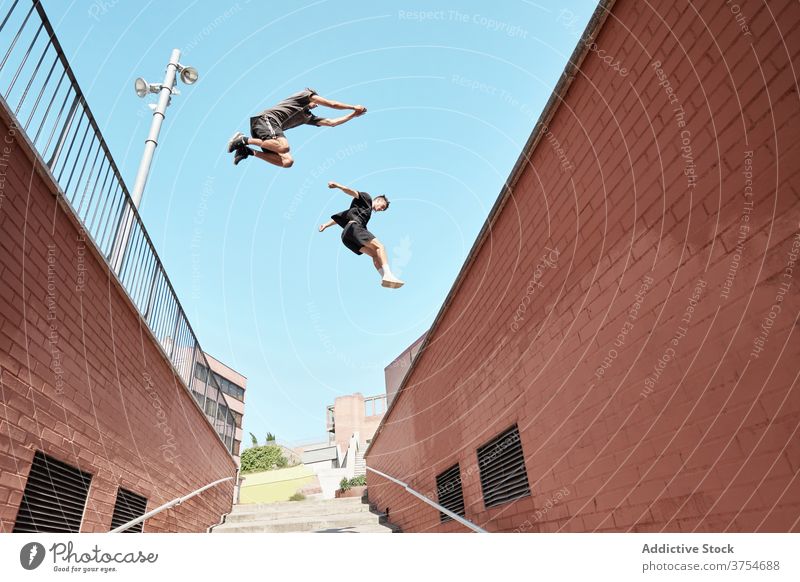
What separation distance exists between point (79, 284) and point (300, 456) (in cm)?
3120

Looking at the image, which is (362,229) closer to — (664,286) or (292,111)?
(292,111)

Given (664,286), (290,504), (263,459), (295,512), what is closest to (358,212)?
(664,286)

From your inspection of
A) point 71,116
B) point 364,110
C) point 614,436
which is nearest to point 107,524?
point 71,116

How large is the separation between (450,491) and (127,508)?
3371mm

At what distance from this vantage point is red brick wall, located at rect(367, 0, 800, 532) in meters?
1.69

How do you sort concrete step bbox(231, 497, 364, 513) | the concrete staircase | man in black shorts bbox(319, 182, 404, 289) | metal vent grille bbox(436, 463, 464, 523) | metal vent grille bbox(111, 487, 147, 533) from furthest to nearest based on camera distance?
concrete step bbox(231, 497, 364, 513)
the concrete staircase
metal vent grille bbox(436, 463, 464, 523)
man in black shorts bbox(319, 182, 404, 289)
metal vent grille bbox(111, 487, 147, 533)

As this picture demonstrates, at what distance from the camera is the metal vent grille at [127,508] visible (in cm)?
421

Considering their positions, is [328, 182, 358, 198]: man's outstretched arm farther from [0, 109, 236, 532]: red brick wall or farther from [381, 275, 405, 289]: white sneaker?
[0, 109, 236, 532]: red brick wall

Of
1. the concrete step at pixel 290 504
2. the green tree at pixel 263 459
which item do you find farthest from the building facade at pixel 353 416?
the concrete step at pixel 290 504

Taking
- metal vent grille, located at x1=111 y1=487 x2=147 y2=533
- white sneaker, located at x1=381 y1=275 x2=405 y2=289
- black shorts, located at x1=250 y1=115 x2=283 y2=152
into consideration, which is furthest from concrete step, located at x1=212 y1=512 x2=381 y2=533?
black shorts, located at x1=250 y1=115 x2=283 y2=152

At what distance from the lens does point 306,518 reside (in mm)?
7609

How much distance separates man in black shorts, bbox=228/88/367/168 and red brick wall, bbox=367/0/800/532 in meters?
2.30

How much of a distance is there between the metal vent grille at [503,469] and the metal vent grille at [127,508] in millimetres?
3419

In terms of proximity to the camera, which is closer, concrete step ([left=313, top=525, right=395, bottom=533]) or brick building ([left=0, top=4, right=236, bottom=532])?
Result: brick building ([left=0, top=4, right=236, bottom=532])
